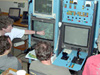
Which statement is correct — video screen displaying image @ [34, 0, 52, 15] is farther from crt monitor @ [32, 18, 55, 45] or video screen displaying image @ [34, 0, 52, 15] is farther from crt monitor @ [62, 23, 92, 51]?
crt monitor @ [62, 23, 92, 51]

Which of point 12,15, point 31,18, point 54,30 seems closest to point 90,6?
point 54,30

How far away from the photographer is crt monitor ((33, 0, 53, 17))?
2877mm

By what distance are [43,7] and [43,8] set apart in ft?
0.06

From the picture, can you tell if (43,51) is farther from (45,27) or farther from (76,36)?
(45,27)

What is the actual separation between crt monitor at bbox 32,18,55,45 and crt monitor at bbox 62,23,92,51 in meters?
0.22

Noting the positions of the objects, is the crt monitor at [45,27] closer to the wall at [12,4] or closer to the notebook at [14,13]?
the notebook at [14,13]

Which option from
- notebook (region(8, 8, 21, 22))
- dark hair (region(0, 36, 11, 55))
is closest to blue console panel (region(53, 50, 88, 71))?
dark hair (region(0, 36, 11, 55))

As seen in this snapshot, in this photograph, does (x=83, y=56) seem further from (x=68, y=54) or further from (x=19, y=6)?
(x=19, y=6)

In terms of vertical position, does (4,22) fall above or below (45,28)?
above

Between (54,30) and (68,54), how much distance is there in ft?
1.59

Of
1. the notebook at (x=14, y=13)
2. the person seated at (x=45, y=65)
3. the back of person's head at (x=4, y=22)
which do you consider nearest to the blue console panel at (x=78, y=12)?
the back of person's head at (x=4, y=22)

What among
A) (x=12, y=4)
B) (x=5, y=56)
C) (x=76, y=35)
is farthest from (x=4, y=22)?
(x=12, y=4)

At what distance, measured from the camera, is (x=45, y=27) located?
3025 millimetres

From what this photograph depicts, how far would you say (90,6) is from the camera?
2.61 m
